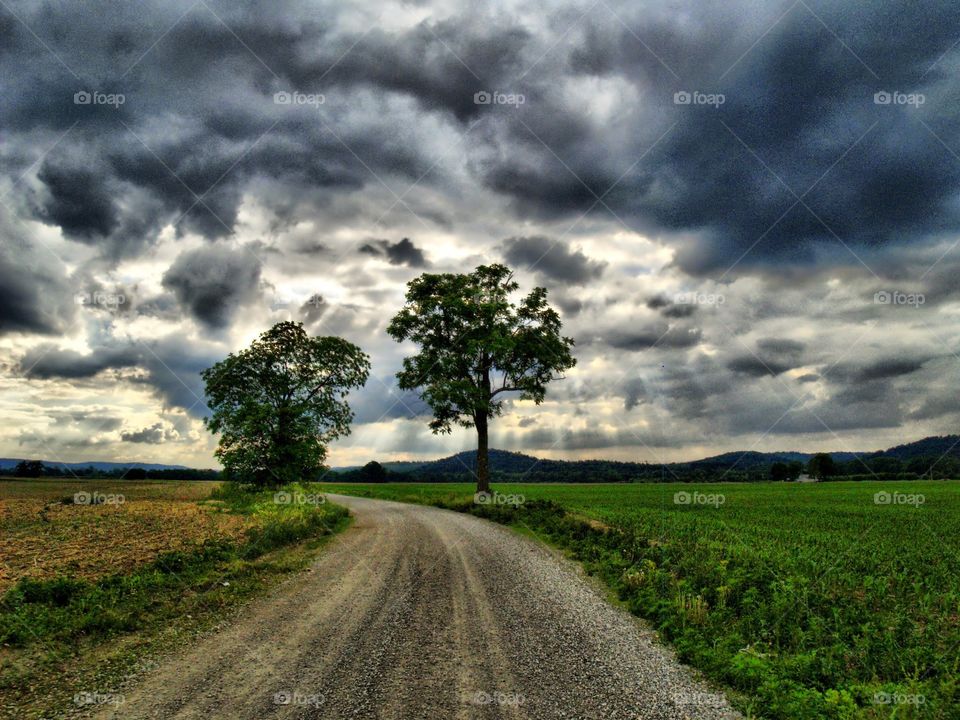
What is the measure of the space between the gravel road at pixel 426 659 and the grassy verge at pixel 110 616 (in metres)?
0.73

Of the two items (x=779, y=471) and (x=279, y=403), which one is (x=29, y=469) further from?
(x=779, y=471)

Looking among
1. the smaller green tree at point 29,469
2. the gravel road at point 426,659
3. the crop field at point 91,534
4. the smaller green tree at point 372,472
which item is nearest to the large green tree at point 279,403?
the crop field at point 91,534

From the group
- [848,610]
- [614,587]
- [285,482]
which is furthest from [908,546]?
[285,482]

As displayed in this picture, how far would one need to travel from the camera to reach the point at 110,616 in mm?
9797

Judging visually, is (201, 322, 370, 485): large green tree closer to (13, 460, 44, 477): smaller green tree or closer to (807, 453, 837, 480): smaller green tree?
(13, 460, 44, 477): smaller green tree

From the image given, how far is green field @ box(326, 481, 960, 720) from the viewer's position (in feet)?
24.3

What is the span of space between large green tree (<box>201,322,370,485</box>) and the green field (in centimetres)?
1340

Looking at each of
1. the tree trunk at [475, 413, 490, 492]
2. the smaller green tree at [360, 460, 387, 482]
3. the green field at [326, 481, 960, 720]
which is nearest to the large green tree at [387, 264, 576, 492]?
the tree trunk at [475, 413, 490, 492]

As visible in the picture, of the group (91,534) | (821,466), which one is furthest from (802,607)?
(821,466)

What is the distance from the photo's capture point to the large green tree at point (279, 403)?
25.2 meters

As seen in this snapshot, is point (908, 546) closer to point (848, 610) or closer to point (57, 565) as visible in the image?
point (848, 610)

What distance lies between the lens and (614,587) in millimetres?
13391

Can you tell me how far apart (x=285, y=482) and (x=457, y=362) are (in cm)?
1397

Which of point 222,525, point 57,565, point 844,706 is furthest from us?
point 222,525
